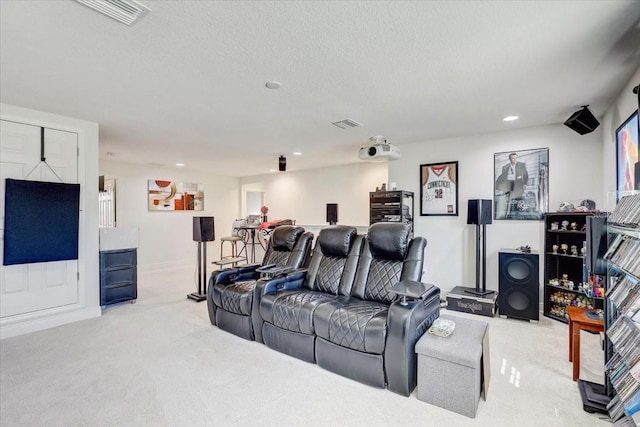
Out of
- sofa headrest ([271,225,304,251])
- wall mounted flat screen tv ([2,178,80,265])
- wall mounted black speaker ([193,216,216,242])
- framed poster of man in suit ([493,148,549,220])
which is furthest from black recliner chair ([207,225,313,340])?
framed poster of man in suit ([493,148,549,220])

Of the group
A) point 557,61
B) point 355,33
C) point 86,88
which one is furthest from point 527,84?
point 86,88

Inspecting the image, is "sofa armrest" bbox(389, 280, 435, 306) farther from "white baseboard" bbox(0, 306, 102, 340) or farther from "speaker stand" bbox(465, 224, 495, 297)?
"white baseboard" bbox(0, 306, 102, 340)

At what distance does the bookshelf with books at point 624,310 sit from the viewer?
1476 mm

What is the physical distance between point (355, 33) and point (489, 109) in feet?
7.22

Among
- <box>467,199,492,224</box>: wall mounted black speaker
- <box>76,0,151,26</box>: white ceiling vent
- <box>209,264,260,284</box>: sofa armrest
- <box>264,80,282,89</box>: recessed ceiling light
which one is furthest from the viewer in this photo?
<box>467,199,492,224</box>: wall mounted black speaker

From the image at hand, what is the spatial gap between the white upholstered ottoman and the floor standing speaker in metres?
1.91

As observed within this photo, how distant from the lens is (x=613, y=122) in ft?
10.7

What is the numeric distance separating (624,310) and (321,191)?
638 centimetres

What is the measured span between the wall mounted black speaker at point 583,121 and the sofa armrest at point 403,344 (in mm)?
2832

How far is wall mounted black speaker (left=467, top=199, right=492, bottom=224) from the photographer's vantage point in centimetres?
406

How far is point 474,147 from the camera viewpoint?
15.0 ft

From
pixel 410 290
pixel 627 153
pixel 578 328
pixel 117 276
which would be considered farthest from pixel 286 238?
pixel 627 153

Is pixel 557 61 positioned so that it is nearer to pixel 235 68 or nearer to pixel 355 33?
pixel 355 33

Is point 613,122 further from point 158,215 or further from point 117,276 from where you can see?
point 158,215
